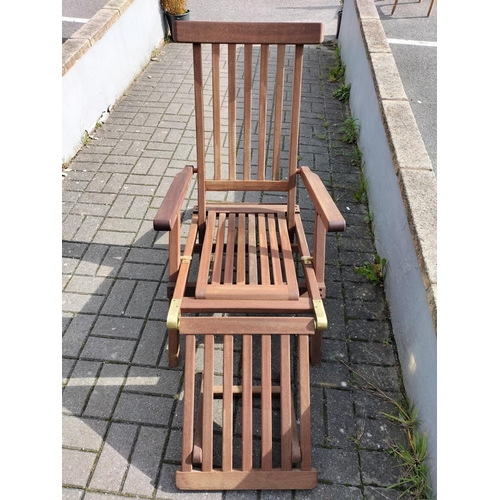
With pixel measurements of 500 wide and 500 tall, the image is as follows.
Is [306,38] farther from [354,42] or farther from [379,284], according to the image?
[354,42]

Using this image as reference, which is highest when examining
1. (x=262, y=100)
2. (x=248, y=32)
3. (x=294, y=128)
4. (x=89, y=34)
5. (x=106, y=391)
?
(x=248, y=32)

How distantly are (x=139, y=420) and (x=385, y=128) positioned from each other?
228 cm

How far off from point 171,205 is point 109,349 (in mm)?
892

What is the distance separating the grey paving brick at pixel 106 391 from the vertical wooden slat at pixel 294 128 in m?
1.21

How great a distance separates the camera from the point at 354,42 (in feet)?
15.6

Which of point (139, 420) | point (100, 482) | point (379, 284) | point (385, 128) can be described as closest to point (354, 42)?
point (385, 128)

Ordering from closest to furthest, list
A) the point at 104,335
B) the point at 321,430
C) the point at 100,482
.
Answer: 1. the point at 100,482
2. the point at 321,430
3. the point at 104,335

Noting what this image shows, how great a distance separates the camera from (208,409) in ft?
6.15

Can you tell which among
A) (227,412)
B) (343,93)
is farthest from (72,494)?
(343,93)

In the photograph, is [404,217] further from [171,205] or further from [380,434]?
[171,205]

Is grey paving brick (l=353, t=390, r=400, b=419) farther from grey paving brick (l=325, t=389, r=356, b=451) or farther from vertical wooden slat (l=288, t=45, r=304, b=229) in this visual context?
vertical wooden slat (l=288, t=45, r=304, b=229)

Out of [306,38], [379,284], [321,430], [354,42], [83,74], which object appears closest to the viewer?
[321,430]

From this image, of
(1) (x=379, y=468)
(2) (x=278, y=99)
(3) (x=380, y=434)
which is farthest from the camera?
(2) (x=278, y=99)

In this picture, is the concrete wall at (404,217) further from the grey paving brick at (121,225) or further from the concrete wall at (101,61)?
the concrete wall at (101,61)
